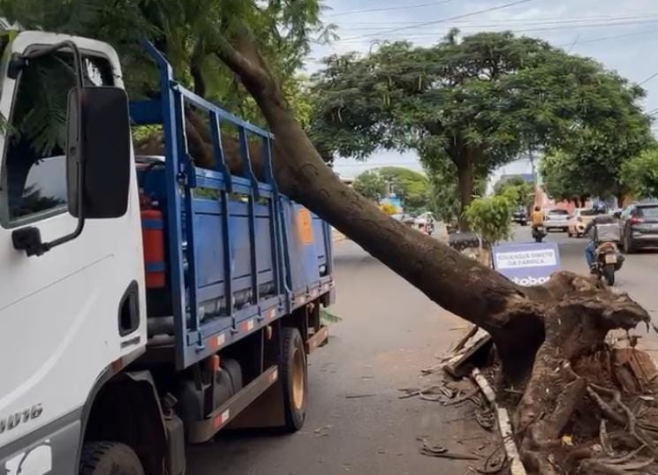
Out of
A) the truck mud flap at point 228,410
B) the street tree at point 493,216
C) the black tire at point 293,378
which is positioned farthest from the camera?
the street tree at point 493,216

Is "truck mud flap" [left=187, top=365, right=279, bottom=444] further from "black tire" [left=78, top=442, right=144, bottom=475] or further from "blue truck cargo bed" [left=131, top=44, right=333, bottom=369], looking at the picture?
"black tire" [left=78, top=442, right=144, bottom=475]

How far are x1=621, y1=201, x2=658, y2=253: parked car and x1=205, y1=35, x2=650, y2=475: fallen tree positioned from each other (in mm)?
20023

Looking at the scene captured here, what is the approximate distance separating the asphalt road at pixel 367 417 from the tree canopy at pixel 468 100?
37.9 feet

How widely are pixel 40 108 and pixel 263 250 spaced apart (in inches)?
128

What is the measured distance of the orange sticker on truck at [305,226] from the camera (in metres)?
7.77

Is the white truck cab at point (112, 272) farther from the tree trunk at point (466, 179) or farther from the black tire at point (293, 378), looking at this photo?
the tree trunk at point (466, 179)

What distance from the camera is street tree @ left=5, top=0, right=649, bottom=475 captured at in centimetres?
704

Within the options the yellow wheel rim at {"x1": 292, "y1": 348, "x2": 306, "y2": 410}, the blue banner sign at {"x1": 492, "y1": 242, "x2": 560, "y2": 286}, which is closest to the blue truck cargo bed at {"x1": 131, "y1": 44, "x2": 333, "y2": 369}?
the yellow wheel rim at {"x1": 292, "y1": 348, "x2": 306, "y2": 410}

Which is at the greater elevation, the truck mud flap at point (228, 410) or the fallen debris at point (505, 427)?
the truck mud flap at point (228, 410)

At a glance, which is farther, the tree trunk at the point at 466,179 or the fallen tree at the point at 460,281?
the tree trunk at the point at 466,179

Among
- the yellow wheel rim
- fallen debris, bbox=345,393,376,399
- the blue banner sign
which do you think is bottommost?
fallen debris, bbox=345,393,376,399

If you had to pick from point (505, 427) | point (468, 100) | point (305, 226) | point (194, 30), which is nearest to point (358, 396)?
point (305, 226)

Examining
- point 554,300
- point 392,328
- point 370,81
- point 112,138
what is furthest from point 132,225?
point 370,81

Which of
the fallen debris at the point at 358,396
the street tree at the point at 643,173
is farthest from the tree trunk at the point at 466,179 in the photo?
the fallen debris at the point at 358,396
